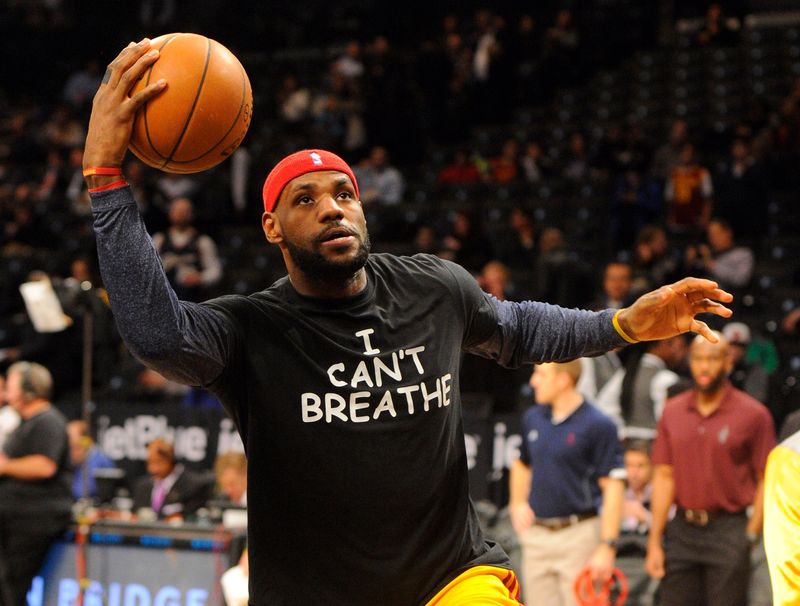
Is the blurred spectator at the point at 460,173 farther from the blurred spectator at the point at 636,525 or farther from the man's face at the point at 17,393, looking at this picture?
the man's face at the point at 17,393

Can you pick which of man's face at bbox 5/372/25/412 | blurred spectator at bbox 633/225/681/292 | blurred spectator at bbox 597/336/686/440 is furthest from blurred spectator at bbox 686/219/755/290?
man's face at bbox 5/372/25/412

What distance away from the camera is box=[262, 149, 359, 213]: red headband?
145 inches

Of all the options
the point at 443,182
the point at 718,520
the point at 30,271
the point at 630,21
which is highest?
the point at 630,21

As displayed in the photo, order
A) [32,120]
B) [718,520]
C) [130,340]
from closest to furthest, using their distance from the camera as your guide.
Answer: [130,340]
[718,520]
[32,120]

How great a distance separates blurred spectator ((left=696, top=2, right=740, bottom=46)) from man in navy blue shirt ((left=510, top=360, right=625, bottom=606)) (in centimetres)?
1032

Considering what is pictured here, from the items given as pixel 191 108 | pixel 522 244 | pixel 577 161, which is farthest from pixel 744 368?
pixel 191 108

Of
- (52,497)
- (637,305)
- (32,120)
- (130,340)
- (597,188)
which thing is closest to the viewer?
(130,340)

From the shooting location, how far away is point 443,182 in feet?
51.4

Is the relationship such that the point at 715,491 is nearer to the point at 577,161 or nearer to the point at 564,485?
the point at 564,485

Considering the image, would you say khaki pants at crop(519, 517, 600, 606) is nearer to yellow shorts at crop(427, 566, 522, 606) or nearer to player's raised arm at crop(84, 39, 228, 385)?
yellow shorts at crop(427, 566, 522, 606)

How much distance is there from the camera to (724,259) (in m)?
11.8

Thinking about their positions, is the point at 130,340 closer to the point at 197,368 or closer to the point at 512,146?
the point at 197,368

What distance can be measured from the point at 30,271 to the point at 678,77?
877 centimetres

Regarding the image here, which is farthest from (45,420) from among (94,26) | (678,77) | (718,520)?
(94,26)
